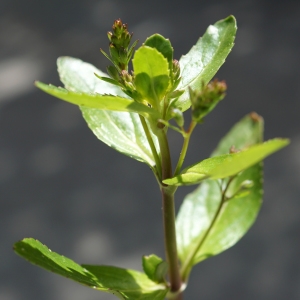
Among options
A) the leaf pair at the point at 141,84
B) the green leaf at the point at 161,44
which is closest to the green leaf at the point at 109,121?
the leaf pair at the point at 141,84

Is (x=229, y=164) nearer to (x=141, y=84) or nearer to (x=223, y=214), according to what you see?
(x=141, y=84)

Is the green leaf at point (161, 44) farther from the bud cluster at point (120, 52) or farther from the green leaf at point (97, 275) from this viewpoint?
the green leaf at point (97, 275)

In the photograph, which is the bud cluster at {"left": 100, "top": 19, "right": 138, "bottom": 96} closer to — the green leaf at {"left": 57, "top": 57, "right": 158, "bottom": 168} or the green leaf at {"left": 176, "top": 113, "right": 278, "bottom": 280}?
the green leaf at {"left": 57, "top": 57, "right": 158, "bottom": 168}

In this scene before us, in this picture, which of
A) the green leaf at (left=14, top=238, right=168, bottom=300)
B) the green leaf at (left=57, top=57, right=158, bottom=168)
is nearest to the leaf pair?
the green leaf at (left=57, top=57, right=158, bottom=168)

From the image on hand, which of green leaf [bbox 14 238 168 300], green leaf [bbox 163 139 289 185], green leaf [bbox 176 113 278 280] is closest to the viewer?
green leaf [bbox 163 139 289 185]

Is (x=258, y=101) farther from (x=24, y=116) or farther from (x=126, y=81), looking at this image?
(x=126, y=81)

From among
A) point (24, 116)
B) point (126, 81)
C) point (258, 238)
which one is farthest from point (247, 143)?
point (24, 116)

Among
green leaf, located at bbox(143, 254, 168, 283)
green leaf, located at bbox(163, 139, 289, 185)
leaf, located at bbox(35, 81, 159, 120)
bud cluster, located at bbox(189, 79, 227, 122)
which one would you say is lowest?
green leaf, located at bbox(143, 254, 168, 283)
